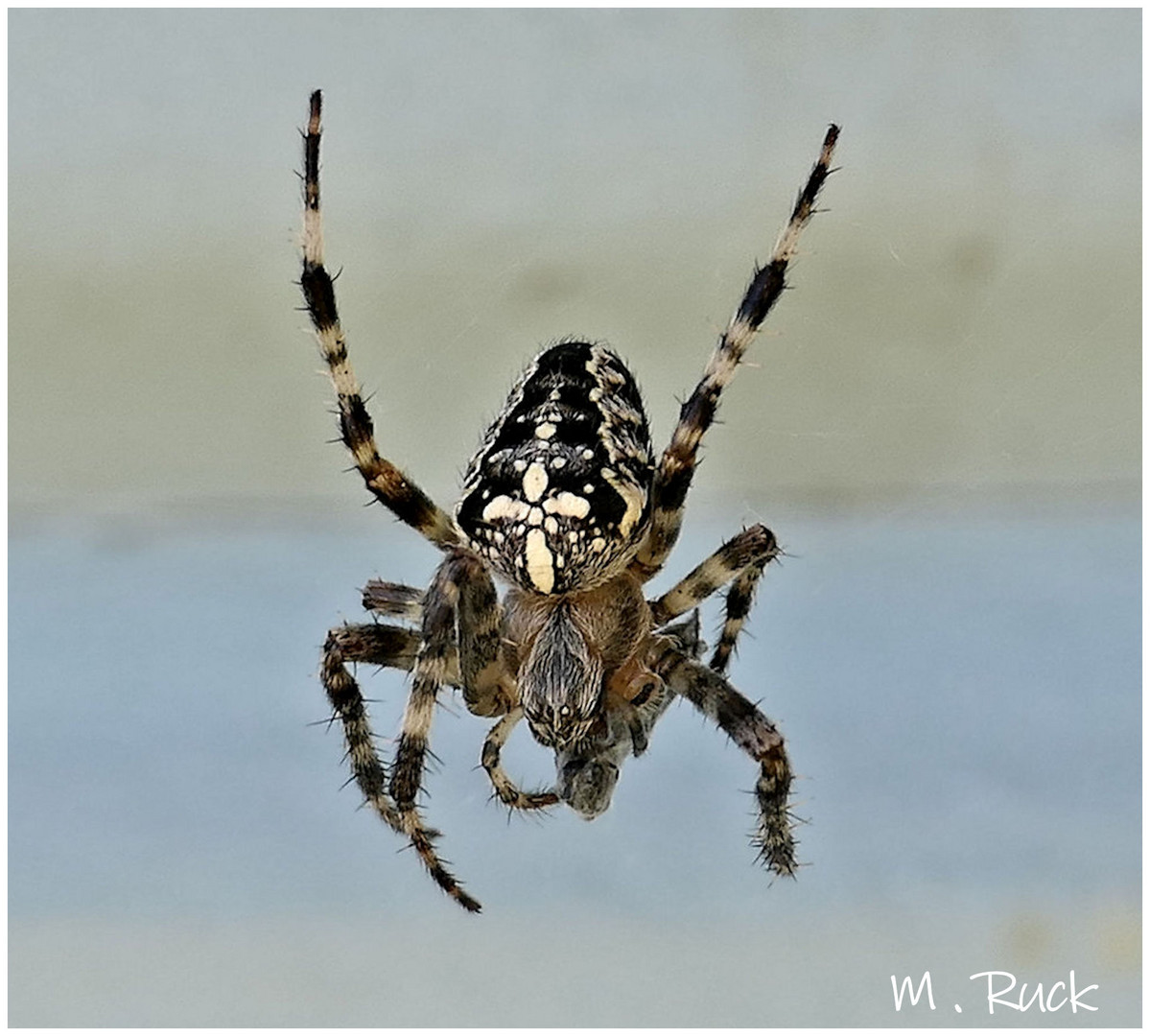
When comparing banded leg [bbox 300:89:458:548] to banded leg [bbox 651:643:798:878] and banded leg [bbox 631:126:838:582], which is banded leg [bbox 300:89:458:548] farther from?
banded leg [bbox 651:643:798:878]

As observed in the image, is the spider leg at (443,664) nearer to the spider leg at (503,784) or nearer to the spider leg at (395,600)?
the spider leg at (503,784)

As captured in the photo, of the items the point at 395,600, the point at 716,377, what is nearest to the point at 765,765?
the point at 716,377

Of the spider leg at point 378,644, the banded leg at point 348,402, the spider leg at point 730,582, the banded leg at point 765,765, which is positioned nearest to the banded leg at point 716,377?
the spider leg at point 730,582

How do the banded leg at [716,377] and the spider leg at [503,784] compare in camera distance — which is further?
the spider leg at [503,784]

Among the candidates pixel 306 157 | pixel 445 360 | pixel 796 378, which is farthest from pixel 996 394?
pixel 306 157

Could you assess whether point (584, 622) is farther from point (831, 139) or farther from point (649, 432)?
point (831, 139)

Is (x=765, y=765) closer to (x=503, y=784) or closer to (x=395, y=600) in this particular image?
(x=503, y=784)
